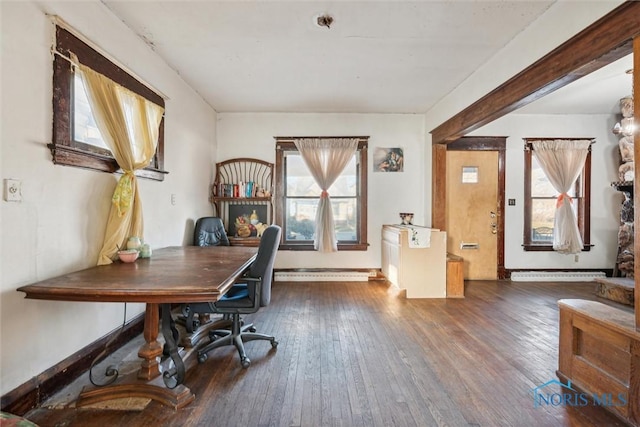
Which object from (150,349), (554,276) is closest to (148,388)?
(150,349)

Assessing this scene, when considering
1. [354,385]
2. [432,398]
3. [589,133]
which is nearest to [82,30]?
[354,385]

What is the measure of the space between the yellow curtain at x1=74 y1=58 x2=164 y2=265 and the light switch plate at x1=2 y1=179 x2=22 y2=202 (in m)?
0.60

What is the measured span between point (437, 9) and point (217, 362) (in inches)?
125

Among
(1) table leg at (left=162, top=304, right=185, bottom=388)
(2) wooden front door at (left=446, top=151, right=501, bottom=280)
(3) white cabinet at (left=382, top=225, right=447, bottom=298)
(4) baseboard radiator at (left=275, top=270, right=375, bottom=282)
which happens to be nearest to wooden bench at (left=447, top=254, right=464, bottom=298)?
(3) white cabinet at (left=382, top=225, right=447, bottom=298)

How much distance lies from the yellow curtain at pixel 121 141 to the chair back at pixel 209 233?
1224 mm

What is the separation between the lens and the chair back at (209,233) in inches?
139

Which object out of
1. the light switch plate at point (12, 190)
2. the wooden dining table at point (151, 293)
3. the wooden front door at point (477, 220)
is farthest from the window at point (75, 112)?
the wooden front door at point (477, 220)

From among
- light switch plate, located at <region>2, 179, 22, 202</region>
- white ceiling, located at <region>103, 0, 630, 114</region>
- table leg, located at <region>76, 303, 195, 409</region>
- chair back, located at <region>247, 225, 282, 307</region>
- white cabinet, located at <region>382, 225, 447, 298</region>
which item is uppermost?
white ceiling, located at <region>103, 0, 630, 114</region>

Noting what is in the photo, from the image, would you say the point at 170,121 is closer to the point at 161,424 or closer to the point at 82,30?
the point at 82,30

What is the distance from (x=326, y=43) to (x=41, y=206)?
2.46m

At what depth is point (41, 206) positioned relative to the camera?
1.67 m

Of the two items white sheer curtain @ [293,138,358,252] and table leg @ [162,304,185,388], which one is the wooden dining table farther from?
white sheer curtain @ [293,138,358,252]

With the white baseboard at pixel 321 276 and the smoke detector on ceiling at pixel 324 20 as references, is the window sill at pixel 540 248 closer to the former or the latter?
the white baseboard at pixel 321 276

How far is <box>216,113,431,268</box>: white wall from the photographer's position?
14.9ft
